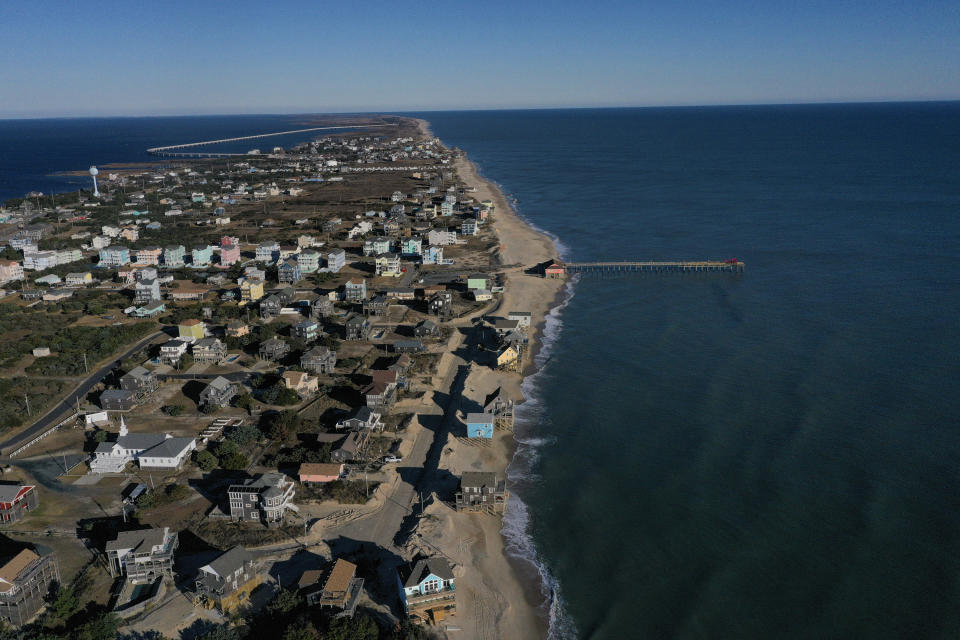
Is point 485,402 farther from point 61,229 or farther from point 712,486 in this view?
point 61,229

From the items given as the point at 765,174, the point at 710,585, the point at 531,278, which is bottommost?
the point at 710,585

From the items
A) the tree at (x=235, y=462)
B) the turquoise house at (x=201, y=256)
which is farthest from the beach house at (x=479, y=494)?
the turquoise house at (x=201, y=256)

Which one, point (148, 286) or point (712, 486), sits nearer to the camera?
point (712, 486)

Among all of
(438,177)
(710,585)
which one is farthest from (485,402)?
(438,177)

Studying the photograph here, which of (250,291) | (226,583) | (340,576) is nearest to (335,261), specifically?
(250,291)

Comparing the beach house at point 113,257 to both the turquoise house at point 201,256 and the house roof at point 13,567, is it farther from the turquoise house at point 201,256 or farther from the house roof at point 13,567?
the house roof at point 13,567

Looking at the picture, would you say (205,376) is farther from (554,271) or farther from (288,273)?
(554,271)

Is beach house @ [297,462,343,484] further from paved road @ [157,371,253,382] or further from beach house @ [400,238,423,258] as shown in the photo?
beach house @ [400,238,423,258]

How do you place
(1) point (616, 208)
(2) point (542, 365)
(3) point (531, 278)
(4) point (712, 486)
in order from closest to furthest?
(4) point (712, 486), (2) point (542, 365), (3) point (531, 278), (1) point (616, 208)
